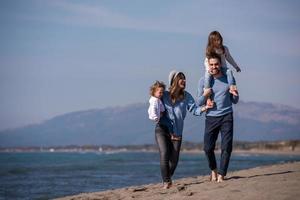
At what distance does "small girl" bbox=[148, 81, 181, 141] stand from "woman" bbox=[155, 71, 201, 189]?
7 cm

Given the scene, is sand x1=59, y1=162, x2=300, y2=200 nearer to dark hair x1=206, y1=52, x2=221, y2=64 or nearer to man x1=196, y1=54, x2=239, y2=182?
man x1=196, y1=54, x2=239, y2=182

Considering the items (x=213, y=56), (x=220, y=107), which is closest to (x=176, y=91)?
(x=220, y=107)

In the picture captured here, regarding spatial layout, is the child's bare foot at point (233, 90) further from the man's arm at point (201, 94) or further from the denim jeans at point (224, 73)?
the man's arm at point (201, 94)

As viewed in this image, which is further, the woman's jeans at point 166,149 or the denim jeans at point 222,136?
the woman's jeans at point 166,149

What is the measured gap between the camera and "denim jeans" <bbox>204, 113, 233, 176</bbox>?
380 inches

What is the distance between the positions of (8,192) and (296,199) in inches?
527

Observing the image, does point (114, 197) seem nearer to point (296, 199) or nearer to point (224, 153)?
point (224, 153)

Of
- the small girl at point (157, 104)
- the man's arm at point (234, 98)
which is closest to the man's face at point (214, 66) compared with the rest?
the man's arm at point (234, 98)

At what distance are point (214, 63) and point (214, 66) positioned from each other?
60 mm

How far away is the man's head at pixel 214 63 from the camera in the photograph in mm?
9539

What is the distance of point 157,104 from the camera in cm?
986

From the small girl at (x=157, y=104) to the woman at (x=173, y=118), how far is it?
70mm

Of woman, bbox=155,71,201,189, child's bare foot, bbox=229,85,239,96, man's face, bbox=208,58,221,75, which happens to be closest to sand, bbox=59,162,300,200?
woman, bbox=155,71,201,189

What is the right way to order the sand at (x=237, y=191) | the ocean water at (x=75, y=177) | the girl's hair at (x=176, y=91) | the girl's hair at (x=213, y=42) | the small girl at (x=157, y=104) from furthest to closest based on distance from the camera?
the ocean water at (x=75, y=177)
the girl's hair at (x=176, y=91)
the small girl at (x=157, y=104)
the girl's hair at (x=213, y=42)
the sand at (x=237, y=191)
